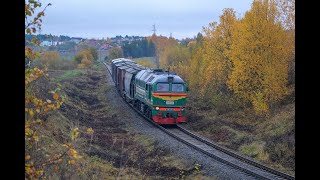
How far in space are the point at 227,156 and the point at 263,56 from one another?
452 inches

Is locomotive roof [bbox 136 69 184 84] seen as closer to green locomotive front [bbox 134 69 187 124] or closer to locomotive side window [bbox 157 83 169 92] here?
green locomotive front [bbox 134 69 187 124]

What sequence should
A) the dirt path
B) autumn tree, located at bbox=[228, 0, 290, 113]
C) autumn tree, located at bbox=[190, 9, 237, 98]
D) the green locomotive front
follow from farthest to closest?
autumn tree, located at bbox=[190, 9, 237, 98], autumn tree, located at bbox=[228, 0, 290, 113], the green locomotive front, the dirt path

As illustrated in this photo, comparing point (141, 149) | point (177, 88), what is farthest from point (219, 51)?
point (141, 149)

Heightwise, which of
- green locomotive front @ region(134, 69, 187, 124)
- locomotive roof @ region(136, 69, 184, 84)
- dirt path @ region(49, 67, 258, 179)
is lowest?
dirt path @ region(49, 67, 258, 179)

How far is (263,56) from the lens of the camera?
26.8 meters

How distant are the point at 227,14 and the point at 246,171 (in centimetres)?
2172

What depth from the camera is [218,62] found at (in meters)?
32.8

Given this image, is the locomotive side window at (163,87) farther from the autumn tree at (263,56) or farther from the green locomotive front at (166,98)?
the autumn tree at (263,56)

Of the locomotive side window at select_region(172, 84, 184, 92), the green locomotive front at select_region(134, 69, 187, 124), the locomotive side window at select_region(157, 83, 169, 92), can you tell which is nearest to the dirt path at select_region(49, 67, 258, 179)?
the green locomotive front at select_region(134, 69, 187, 124)

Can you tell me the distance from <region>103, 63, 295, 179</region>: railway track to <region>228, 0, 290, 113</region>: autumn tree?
637 centimetres

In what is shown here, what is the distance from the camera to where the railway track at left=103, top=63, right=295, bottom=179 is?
45.9 feet

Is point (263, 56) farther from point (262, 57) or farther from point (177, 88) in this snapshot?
point (177, 88)
